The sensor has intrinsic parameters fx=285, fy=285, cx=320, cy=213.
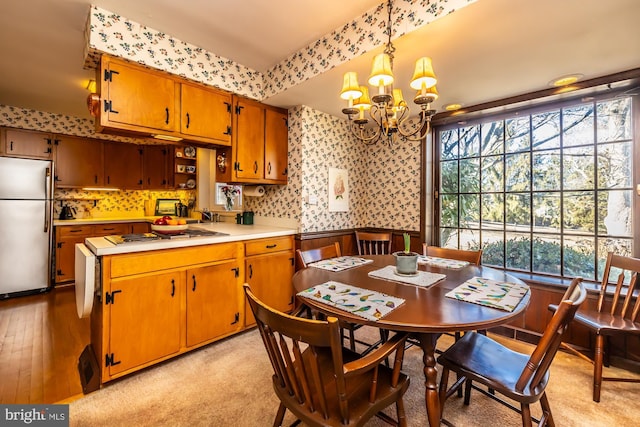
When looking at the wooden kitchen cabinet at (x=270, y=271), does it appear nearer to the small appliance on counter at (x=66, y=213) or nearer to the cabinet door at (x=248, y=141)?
the cabinet door at (x=248, y=141)

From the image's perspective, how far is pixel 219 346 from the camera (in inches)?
96.2

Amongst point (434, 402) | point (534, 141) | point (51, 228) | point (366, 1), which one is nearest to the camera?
point (434, 402)

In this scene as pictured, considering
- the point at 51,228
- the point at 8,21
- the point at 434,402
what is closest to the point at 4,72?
the point at 8,21

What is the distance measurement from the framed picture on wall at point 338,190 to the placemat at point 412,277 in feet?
5.34

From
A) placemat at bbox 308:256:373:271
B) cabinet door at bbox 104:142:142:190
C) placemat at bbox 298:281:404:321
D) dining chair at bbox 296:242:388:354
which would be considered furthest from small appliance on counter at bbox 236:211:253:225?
cabinet door at bbox 104:142:142:190

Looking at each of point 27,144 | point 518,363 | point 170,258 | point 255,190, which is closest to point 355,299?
point 518,363

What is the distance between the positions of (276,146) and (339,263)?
65.8 inches

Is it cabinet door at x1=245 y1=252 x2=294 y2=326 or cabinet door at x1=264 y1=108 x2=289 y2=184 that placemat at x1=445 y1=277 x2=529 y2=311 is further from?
cabinet door at x1=264 y1=108 x2=289 y2=184

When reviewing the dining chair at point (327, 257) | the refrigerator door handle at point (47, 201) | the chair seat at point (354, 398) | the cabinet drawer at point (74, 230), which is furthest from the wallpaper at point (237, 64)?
the cabinet drawer at point (74, 230)

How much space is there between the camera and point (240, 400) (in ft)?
5.79

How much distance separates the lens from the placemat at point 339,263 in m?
1.95

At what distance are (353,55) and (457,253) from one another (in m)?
1.72

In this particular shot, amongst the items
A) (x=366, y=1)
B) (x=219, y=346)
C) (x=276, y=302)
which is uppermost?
(x=366, y=1)

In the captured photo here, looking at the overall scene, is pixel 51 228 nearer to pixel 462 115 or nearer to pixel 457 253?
pixel 457 253
